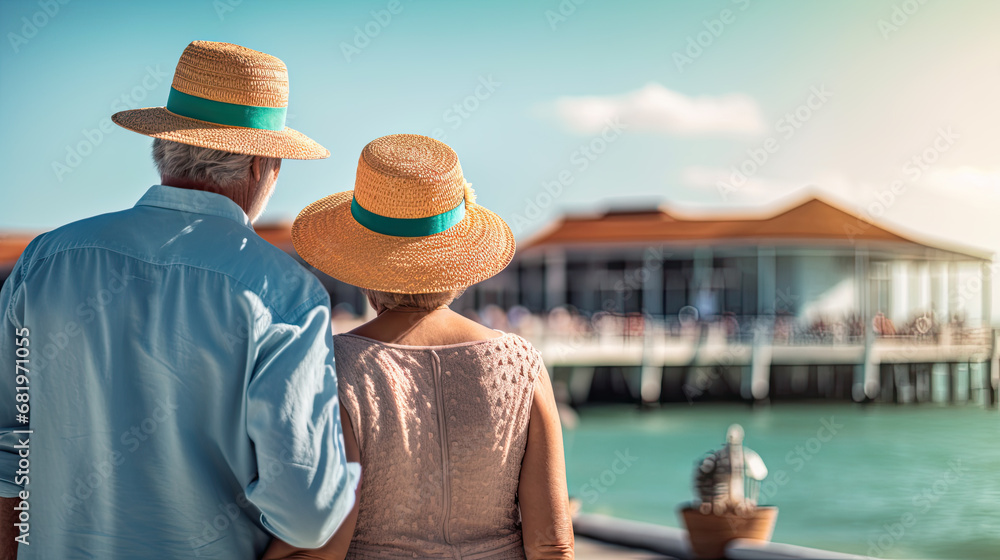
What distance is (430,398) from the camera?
5.51 ft

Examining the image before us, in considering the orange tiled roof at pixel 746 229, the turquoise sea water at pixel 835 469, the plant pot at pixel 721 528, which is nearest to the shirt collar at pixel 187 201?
the plant pot at pixel 721 528

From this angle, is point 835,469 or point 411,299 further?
point 835,469

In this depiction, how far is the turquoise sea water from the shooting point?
1836 centimetres

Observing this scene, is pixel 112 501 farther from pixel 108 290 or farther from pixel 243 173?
pixel 243 173

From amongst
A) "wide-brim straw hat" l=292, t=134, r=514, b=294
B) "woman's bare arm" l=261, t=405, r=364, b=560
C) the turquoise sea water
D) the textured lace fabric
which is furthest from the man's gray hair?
the turquoise sea water

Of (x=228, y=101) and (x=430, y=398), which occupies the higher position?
(x=228, y=101)

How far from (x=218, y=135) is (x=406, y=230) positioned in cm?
39

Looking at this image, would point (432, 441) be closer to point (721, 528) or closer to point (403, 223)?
point (403, 223)

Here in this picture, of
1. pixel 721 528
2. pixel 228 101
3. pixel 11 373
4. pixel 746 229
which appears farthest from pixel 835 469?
pixel 11 373

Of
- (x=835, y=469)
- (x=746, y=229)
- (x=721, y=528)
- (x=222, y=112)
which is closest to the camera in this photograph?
(x=222, y=112)

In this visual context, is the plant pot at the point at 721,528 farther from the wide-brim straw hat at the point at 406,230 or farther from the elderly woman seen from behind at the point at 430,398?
the wide-brim straw hat at the point at 406,230

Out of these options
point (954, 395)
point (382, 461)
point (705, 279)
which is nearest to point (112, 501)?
point (382, 461)

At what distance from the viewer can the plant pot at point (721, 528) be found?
5.73m

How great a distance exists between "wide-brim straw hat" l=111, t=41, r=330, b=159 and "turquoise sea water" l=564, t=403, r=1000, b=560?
16.1m
